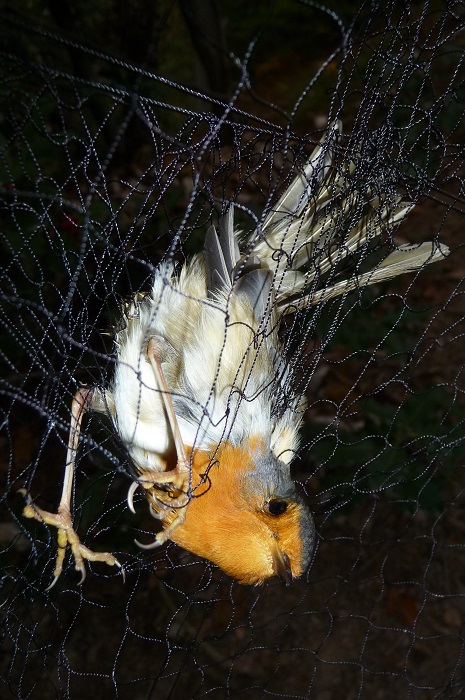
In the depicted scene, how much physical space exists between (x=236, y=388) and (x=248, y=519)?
0.34 metres

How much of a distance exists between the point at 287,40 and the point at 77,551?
518cm

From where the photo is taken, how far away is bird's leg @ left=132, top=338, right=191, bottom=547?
4.71ft

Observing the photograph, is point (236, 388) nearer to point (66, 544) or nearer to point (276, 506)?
point (276, 506)

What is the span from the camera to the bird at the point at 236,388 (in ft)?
4.87

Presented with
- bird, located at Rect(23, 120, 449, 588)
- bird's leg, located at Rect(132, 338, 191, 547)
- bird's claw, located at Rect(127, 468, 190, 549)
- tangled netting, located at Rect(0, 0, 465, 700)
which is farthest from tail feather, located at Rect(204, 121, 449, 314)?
bird's claw, located at Rect(127, 468, 190, 549)

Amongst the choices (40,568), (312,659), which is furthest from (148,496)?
(312,659)

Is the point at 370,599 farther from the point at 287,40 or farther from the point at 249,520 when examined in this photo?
the point at 287,40

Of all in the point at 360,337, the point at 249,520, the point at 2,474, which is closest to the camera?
the point at 249,520

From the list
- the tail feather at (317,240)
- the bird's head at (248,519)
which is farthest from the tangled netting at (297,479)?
the bird's head at (248,519)

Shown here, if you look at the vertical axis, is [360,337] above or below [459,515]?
above

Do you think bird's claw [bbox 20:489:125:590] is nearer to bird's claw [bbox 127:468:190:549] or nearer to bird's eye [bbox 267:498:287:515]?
bird's claw [bbox 127:468:190:549]

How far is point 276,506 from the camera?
1.60m

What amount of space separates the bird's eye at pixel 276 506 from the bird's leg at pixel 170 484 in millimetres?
236

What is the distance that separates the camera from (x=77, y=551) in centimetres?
147
